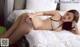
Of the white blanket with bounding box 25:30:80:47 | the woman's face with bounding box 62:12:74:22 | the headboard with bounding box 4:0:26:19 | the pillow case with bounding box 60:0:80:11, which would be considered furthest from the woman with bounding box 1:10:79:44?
the pillow case with bounding box 60:0:80:11

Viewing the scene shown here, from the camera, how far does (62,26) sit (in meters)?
2.40

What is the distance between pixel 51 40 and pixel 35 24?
42 centimetres

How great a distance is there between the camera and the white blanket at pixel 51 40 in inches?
71.6

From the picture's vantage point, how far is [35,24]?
226cm

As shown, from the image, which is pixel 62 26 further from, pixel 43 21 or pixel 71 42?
pixel 71 42

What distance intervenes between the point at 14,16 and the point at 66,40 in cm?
99

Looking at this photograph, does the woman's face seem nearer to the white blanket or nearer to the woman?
the woman

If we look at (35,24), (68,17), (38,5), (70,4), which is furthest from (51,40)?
(70,4)

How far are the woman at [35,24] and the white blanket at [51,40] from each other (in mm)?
230

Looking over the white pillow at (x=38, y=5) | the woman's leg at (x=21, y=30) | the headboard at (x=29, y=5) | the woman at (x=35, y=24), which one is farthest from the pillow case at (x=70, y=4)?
the woman's leg at (x=21, y=30)

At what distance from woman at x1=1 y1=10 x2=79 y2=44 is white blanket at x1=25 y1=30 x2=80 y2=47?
0.75 ft

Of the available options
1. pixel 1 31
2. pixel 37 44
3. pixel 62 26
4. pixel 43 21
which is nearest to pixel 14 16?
pixel 1 31

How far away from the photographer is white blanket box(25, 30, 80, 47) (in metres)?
1.82

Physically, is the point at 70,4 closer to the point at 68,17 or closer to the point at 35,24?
the point at 68,17
